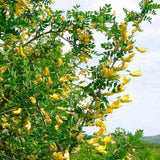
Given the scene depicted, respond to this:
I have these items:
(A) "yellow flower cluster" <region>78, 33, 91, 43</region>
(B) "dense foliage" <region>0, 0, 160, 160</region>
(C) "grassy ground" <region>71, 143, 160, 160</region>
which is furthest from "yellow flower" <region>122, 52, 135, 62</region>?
(A) "yellow flower cluster" <region>78, 33, 91, 43</region>

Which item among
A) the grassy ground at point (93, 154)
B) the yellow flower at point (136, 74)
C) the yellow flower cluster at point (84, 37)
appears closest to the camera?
the yellow flower at point (136, 74)

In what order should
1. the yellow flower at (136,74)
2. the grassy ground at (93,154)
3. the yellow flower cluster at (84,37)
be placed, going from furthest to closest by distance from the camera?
the yellow flower cluster at (84,37) → the grassy ground at (93,154) → the yellow flower at (136,74)

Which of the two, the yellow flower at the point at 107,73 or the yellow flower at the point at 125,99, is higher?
the yellow flower at the point at 107,73

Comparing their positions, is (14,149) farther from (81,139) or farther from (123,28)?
(123,28)

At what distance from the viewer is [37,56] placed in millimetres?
3643

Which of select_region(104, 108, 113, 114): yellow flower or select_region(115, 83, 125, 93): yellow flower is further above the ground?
select_region(115, 83, 125, 93): yellow flower

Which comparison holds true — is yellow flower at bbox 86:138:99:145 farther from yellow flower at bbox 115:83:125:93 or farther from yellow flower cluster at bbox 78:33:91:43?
yellow flower cluster at bbox 78:33:91:43

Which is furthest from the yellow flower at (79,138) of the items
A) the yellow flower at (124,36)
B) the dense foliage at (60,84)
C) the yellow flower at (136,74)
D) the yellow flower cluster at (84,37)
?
the yellow flower cluster at (84,37)

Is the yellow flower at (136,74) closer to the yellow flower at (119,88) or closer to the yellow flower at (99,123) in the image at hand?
the yellow flower at (119,88)

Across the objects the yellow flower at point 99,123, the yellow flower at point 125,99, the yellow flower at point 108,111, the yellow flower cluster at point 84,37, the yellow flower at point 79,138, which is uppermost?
the yellow flower cluster at point 84,37

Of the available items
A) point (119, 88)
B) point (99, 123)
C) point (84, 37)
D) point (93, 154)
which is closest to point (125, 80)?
point (119, 88)

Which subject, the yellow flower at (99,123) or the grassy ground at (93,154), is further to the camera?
the grassy ground at (93,154)

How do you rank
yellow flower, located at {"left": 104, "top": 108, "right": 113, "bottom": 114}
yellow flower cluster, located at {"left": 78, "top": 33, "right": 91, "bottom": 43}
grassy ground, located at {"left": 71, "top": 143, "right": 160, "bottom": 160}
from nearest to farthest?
yellow flower, located at {"left": 104, "top": 108, "right": 113, "bottom": 114} → grassy ground, located at {"left": 71, "top": 143, "right": 160, "bottom": 160} → yellow flower cluster, located at {"left": 78, "top": 33, "right": 91, "bottom": 43}

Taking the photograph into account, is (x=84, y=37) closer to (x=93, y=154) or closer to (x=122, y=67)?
(x=122, y=67)
